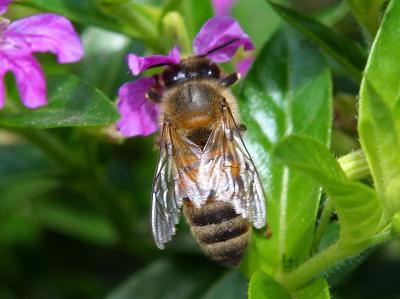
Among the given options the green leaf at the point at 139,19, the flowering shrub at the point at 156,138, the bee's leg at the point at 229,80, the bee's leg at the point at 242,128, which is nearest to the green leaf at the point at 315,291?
the flowering shrub at the point at 156,138

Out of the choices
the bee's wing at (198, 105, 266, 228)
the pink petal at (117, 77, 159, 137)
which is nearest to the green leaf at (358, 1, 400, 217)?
the bee's wing at (198, 105, 266, 228)

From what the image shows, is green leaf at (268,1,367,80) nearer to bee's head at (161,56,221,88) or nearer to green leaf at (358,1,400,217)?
bee's head at (161,56,221,88)

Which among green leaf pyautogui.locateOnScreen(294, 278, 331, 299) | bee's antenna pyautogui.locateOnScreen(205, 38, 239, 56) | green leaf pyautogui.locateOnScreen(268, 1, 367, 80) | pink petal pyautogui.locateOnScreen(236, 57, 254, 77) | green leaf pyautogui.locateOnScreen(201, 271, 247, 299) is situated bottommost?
green leaf pyautogui.locateOnScreen(201, 271, 247, 299)

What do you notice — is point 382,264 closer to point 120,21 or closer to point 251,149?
point 251,149

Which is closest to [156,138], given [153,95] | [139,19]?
[153,95]

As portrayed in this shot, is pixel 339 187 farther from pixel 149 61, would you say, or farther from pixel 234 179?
pixel 149 61

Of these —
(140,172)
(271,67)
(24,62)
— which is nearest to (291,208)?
(271,67)

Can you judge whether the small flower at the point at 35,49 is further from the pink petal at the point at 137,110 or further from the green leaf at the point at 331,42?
the green leaf at the point at 331,42
